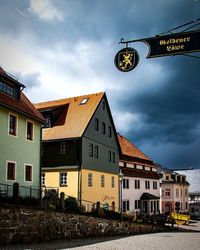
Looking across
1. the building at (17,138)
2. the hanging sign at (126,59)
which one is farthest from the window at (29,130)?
the hanging sign at (126,59)

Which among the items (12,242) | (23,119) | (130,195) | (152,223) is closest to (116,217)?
(152,223)

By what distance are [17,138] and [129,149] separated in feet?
101

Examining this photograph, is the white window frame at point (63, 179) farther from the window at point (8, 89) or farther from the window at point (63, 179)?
the window at point (8, 89)

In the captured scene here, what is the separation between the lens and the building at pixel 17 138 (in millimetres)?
25750

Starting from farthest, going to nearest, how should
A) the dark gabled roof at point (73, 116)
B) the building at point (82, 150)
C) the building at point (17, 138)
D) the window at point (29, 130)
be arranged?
the dark gabled roof at point (73, 116) < the building at point (82, 150) < the window at point (29, 130) < the building at point (17, 138)

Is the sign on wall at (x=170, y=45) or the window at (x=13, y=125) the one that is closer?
the sign on wall at (x=170, y=45)

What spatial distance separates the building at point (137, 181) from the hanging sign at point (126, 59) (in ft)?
126

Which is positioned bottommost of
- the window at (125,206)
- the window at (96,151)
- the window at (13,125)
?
the window at (125,206)

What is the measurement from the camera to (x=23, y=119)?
28.4 meters

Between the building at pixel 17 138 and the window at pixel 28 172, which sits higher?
the building at pixel 17 138

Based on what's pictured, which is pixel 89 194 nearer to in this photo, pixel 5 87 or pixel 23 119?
pixel 23 119

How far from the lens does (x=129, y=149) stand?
56.4 metres

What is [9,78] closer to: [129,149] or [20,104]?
[20,104]

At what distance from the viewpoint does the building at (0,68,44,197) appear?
25.8m
